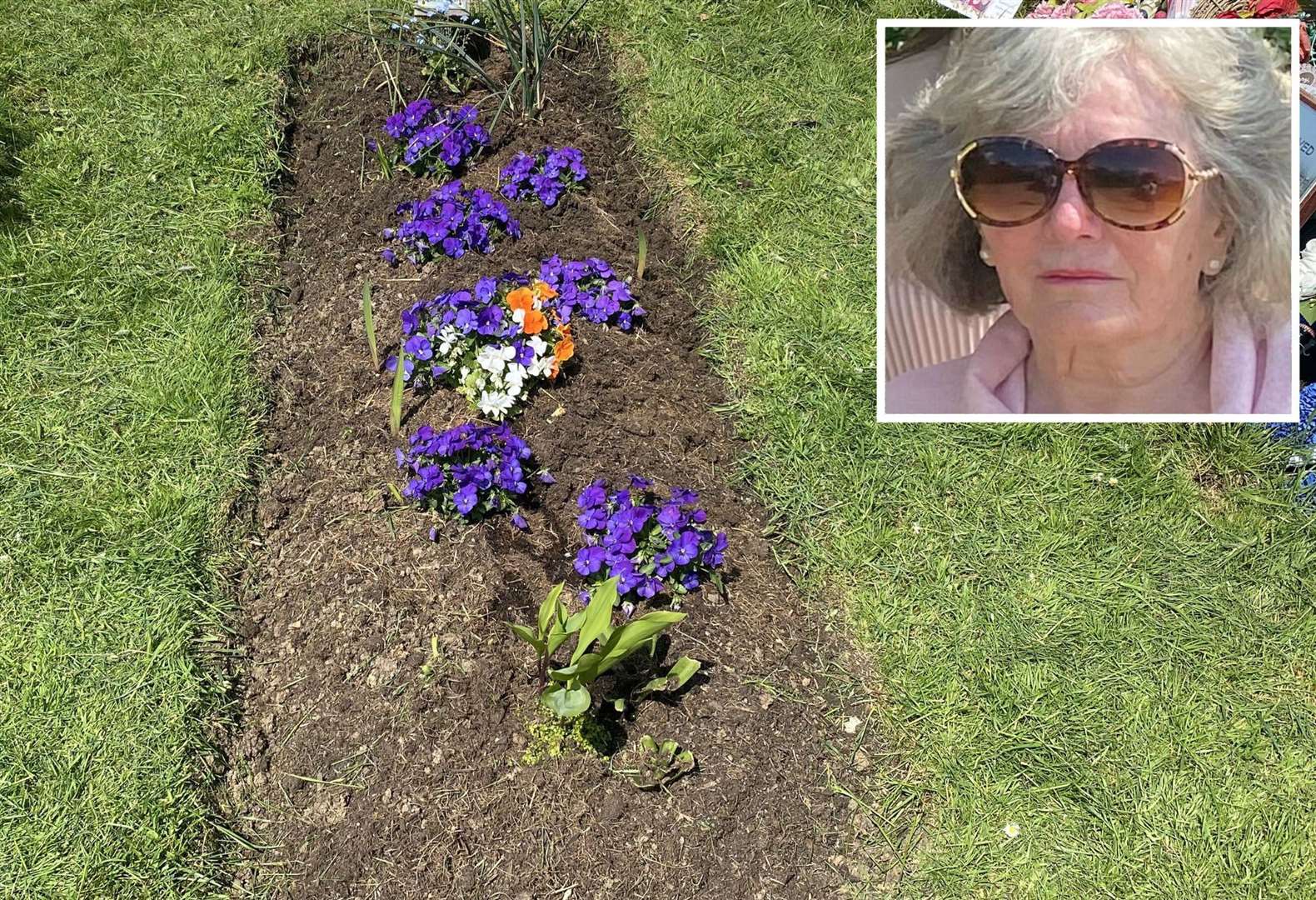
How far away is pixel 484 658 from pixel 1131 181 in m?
1.85

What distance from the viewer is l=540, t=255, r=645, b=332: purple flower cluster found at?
3.08 metres

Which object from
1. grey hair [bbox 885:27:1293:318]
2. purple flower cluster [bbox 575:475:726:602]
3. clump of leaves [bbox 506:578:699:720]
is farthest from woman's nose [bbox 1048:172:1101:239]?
clump of leaves [bbox 506:578:699:720]

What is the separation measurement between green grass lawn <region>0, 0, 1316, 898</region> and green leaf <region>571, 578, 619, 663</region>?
0.82 meters

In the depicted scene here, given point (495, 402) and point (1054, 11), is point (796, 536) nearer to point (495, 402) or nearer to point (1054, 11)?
point (495, 402)

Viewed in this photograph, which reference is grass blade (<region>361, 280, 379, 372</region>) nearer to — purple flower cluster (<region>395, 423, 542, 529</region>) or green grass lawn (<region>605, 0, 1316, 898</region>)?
purple flower cluster (<region>395, 423, 542, 529</region>)

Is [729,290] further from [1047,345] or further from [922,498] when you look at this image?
[1047,345]

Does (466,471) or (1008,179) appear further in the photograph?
(466,471)

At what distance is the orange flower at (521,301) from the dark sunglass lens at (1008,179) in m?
1.30

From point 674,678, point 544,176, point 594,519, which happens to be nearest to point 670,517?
point 594,519

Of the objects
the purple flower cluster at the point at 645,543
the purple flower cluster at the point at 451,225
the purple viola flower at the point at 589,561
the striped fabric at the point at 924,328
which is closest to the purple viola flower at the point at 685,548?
the purple flower cluster at the point at 645,543

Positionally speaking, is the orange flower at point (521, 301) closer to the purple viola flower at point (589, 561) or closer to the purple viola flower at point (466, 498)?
the purple viola flower at point (466, 498)

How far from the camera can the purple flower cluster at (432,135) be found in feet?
11.6

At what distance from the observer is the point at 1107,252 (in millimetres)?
2139

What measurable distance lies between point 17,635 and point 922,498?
246 centimetres
